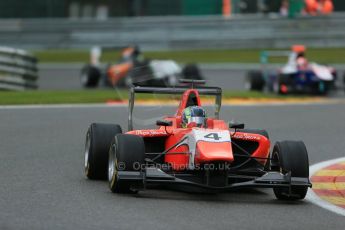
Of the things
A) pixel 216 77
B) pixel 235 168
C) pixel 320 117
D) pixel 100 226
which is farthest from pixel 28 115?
pixel 216 77

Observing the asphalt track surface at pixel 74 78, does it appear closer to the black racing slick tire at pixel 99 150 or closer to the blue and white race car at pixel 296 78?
the blue and white race car at pixel 296 78

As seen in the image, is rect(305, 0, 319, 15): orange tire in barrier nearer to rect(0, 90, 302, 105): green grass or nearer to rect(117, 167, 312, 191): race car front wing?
rect(0, 90, 302, 105): green grass

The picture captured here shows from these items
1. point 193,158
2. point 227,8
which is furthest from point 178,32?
point 193,158

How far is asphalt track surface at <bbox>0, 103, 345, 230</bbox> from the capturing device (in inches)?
329

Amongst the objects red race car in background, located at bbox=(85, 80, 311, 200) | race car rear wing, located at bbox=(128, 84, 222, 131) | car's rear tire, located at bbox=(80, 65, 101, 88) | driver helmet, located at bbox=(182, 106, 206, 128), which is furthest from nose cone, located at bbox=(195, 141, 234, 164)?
car's rear tire, located at bbox=(80, 65, 101, 88)

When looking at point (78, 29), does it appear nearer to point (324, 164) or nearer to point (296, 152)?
point (324, 164)

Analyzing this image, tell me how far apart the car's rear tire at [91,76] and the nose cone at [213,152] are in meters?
17.5

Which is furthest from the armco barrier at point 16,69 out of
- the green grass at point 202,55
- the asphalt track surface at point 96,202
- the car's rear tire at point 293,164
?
the car's rear tire at point 293,164

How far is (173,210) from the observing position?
9000 millimetres

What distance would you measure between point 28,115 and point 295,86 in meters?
8.97

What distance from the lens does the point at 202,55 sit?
1364 inches

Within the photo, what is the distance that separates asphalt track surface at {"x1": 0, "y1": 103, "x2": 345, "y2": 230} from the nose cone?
0.42m

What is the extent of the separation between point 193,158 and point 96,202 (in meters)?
1.03

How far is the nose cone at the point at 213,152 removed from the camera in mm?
9359
